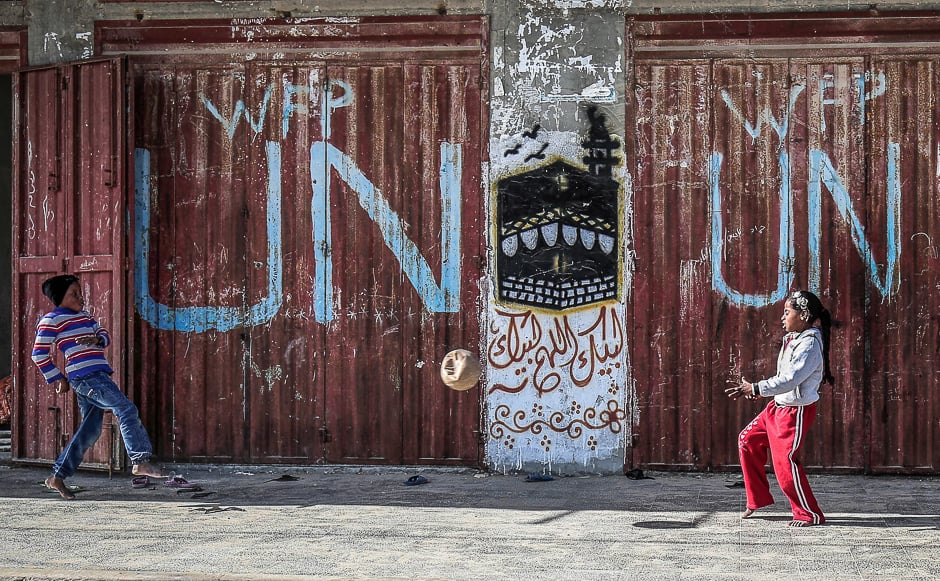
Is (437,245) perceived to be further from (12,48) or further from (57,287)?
(12,48)

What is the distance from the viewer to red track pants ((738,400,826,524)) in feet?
22.7

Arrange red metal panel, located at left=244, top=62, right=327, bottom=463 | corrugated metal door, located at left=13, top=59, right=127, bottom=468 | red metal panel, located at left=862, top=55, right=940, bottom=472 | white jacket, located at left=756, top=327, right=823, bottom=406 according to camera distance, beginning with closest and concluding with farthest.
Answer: white jacket, located at left=756, top=327, right=823, bottom=406
red metal panel, located at left=862, top=55, right=940, bottom=472
corrugated metal door, located at left=13, top=59, right=127, bottom=468
red metal panel, located at left=244, top=62, right=327, bottom=463

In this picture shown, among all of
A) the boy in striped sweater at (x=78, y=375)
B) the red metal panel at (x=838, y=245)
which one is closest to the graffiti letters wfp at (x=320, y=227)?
the boy in striped sweater at (x=78, y=375)

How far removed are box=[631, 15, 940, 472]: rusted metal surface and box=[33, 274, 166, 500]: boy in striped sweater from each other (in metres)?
3.93

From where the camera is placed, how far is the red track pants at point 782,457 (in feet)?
22.7

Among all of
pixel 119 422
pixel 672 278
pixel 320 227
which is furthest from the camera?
pixel 320 227

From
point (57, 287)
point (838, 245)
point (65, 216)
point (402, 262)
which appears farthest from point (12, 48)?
point (838, 245)

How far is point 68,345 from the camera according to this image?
820 centimetres

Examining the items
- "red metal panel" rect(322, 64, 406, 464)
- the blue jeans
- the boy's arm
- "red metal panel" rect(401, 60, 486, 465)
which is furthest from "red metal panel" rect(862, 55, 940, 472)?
the boy's arm

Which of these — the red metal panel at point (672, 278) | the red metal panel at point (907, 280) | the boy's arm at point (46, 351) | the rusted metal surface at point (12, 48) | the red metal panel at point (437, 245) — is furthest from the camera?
the rusted metal surface at point (12, 48)

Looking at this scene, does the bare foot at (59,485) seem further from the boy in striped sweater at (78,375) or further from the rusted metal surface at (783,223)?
the rusted metal surface at (783,223)

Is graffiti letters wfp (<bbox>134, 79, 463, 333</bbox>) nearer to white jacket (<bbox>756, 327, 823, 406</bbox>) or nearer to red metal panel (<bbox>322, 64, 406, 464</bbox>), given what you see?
red metal panel (<bbox>322, 64, 406, 464</bbox>)

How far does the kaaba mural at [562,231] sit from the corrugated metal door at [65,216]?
3184 millimetres

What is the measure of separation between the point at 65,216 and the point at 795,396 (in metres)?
6.13
